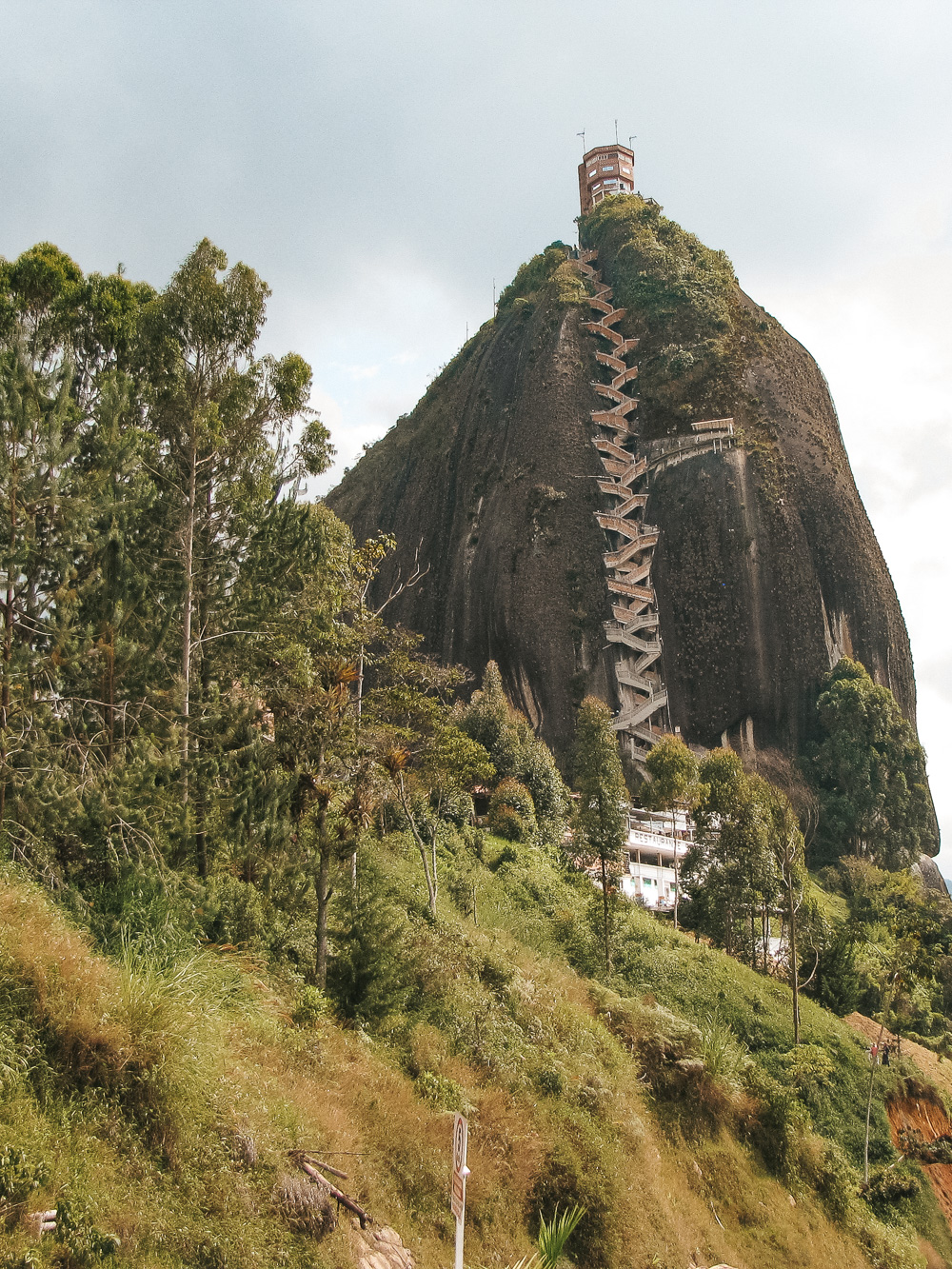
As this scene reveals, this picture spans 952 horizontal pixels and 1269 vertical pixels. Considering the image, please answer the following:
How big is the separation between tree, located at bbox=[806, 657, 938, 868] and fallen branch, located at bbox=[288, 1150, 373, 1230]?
38642mm

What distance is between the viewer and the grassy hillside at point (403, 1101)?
5926 mm

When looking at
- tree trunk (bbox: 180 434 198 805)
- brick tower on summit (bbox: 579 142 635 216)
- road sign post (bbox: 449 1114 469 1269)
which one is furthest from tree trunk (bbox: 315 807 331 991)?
brick tower on summit (bbox: 579 142 635 216)

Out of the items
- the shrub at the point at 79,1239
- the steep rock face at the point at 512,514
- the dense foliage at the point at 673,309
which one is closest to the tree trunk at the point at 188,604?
the shrub at the point at 79,1239

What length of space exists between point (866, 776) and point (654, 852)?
12.7 m

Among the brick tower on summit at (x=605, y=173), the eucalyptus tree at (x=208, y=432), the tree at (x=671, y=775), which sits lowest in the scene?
the tree at (x=671, y=775)

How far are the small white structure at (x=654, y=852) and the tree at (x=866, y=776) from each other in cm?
776

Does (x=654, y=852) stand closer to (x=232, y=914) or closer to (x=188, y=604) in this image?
(x=232, y=914)

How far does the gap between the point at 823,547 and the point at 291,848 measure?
42.9 meters

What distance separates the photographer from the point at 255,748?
10.7m

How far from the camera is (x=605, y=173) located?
6988 cm

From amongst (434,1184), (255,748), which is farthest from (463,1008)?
(255,748)

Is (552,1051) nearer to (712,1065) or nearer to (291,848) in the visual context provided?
(712,1065)

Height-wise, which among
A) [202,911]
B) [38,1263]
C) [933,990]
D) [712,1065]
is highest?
[202,911]

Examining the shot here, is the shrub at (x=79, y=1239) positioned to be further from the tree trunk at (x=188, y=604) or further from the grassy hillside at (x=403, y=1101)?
the tree trunk at (x=188, y=604)
